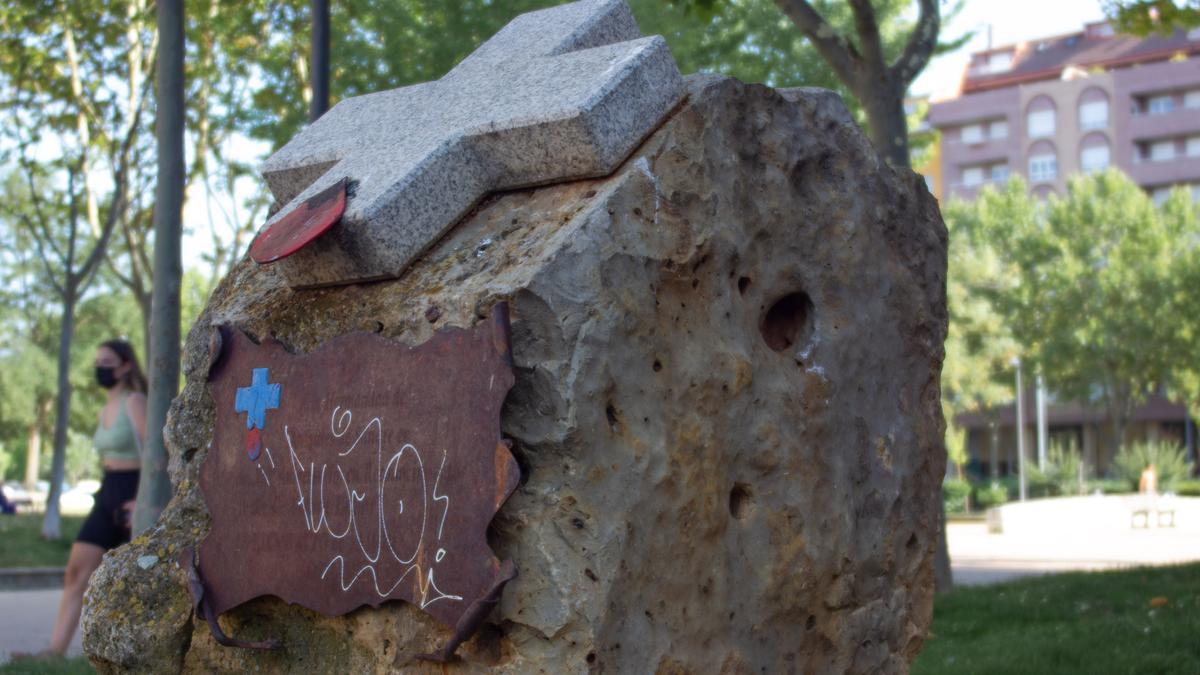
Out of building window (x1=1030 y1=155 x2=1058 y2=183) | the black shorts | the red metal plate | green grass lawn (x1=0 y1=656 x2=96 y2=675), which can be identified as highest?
building window (x1=1030 y1=155 x2=1058 y2=183)

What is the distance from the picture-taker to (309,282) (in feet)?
14.4

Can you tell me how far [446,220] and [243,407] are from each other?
2.95 ft

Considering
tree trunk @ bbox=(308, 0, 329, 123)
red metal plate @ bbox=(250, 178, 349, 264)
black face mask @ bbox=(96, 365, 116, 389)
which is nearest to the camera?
red metal plate @ bbox=(250, 178, 349, 264)

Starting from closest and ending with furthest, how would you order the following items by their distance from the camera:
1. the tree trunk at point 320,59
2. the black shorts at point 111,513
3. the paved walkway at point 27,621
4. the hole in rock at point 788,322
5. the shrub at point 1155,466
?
the hole in rock at point 788,322 < the black shorts at point 111,513 < the paved walkway at point 27,621 < the tree trunk at point 320,59 < the shrub at point 1155,466

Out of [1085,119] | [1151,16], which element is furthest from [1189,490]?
[1151,16]

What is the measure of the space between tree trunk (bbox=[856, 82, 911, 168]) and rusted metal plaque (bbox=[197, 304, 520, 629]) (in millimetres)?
6375

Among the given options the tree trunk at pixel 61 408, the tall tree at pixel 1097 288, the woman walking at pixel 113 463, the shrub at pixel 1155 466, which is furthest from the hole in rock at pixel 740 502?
the tall tree at pixel 1097 288

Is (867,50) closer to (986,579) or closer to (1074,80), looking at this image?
(986,579)

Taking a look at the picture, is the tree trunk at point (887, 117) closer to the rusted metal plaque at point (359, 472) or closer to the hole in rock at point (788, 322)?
the hole in rock at point (788, 322)

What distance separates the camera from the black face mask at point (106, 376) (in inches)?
280

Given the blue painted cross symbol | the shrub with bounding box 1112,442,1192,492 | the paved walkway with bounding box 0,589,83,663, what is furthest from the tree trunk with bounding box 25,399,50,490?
the blue painted cross symbol

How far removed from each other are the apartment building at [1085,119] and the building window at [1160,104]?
42mm

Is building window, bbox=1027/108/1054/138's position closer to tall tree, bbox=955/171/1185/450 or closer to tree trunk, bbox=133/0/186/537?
tall tree, bbox=955/171/1185/450

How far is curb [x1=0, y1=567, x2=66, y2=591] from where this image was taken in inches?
532
